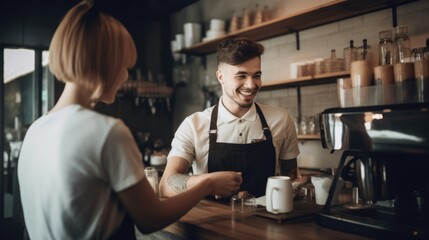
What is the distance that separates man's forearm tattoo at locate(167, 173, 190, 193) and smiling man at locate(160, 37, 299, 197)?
0.13 meters

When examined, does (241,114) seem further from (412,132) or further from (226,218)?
(412,132)

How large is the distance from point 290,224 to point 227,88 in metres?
0.96

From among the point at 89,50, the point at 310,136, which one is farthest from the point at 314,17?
the point at 89,50

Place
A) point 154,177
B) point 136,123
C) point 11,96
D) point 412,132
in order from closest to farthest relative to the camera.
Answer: point 412,132 → point 154,177 → point 11,96 → point 136,123

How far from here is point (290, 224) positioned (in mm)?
1316

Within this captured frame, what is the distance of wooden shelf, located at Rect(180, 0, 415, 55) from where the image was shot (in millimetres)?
2762

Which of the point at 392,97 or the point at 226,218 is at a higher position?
the point at 392,97

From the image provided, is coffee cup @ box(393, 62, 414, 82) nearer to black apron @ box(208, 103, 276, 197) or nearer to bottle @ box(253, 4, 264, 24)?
black apron @ box(208, 103, 276, 197)

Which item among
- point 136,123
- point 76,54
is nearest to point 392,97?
point 76,54

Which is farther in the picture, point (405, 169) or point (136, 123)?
point (136, 123)

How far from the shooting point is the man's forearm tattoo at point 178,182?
1649 millimetres

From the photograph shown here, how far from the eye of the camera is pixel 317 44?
10.8 feet

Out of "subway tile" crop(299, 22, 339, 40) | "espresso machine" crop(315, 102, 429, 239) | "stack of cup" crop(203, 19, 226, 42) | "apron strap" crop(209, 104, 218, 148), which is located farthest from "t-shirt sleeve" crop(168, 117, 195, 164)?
"stack of cup" crop(203, 19, 226, 42)

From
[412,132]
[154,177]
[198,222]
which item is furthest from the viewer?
[154,177]
